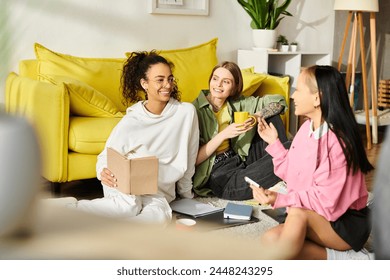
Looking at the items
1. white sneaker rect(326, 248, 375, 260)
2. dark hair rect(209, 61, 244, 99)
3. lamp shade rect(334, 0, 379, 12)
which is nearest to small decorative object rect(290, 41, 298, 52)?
lamp shade rect(334, 0, 379, 12)

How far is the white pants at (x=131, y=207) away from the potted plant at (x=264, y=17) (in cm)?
179

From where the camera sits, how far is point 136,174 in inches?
81.7

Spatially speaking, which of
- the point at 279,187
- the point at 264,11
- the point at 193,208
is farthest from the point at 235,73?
the point at 264,11

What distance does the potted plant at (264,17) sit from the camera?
3.70 metres

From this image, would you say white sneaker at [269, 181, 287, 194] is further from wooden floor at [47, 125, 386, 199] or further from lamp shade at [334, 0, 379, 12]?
lamp shade at [334, 0, 379, 12]

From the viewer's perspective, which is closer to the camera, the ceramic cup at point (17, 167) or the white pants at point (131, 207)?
the ceramic cup at point (17, 167)

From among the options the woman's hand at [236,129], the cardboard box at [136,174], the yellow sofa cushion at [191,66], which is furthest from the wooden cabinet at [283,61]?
the cardboard box at [136,174]

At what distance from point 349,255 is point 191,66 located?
5.73 ft

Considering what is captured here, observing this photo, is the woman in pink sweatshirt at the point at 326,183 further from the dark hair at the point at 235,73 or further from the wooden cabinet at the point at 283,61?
the wooden cabinet at the point at 283,61

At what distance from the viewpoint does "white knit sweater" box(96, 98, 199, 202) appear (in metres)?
2.39

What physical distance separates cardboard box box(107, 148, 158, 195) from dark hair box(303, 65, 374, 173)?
61 cm

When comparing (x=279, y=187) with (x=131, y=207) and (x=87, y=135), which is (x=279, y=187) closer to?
(x=131, y=207)
